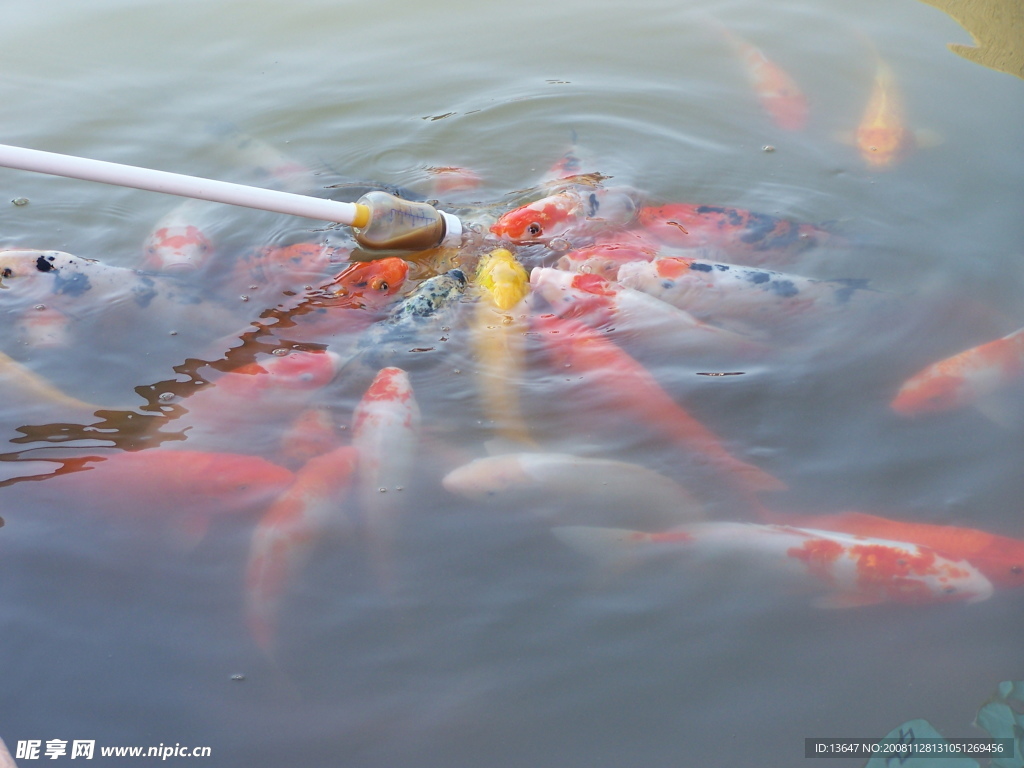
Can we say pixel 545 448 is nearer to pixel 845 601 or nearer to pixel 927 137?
pixel 845 601

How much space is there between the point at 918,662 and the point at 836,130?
12.6 ft

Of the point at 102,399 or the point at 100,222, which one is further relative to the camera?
the point at 100,222

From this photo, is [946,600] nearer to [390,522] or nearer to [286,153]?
[390,522]

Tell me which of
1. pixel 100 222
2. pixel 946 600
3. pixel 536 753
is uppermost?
pixel 100 222

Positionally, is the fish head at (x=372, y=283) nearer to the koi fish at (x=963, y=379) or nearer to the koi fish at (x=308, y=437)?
the koi fish at (x=308, y=437)

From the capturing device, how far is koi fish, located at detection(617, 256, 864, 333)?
373 cm

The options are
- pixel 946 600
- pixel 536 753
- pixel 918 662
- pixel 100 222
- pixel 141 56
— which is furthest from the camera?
pixel 141 56

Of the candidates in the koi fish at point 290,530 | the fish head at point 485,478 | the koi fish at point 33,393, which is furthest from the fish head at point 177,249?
the fish head at point 485,478

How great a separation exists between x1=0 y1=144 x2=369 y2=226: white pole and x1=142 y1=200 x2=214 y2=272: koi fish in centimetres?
98

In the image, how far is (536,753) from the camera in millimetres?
2248

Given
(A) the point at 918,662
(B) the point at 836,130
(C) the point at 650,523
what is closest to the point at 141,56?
(B) the point at 836,130

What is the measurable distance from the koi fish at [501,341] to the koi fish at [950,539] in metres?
1.14

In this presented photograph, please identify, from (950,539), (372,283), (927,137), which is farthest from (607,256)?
(927,137)

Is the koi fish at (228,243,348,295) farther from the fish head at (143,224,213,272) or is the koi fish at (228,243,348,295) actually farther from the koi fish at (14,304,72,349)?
the koi fish at (14,304,72,349)
